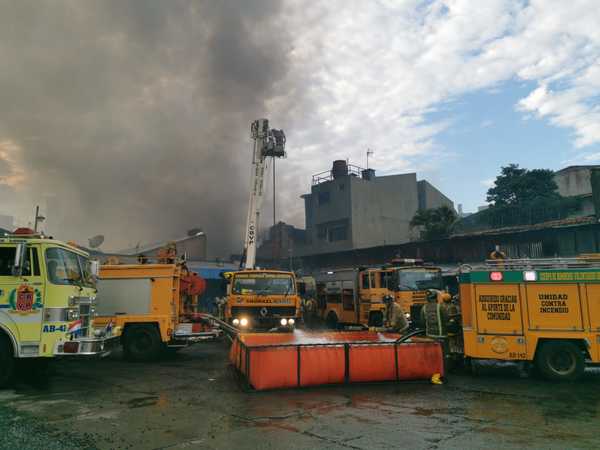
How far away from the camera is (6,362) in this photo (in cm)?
818

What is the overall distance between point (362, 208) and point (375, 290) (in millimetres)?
28458

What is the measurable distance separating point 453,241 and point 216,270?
675 inches

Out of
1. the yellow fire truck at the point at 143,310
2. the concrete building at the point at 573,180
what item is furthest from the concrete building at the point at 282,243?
the yellow fire truck at the point at 143,310

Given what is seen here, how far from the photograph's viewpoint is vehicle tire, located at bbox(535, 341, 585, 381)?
8.97 m

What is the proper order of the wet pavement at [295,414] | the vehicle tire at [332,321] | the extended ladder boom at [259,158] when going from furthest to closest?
the vehicle tire at [332,321] → the extended ladder boom at [259,158] → the wet pavement at [295,414]

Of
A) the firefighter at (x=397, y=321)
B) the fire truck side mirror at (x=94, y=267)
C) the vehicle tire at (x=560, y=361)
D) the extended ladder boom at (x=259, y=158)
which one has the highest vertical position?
the extended ladder boom at (x=259, y=158)

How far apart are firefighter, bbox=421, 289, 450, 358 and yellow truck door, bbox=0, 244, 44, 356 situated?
783cm

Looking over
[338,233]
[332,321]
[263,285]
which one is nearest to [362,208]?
[338,233]

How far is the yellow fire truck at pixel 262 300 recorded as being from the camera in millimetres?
12672

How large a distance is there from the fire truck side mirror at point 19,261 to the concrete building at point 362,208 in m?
36.0

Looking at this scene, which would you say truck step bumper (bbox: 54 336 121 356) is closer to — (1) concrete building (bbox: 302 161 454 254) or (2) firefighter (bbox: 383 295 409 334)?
(2) firefighter (bbox: 383 295 409 334)

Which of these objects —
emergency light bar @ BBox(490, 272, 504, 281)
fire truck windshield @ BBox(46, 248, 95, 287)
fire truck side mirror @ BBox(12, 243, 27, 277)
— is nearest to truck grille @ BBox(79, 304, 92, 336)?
fire truck windshield @ BBox(46, 248, 95, 287)

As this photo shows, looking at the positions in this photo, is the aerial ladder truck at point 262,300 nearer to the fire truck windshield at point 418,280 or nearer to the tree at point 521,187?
the fire truck windshield at point 418,280

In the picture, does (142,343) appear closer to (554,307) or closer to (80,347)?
(80,347)
